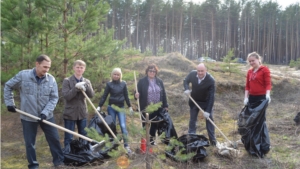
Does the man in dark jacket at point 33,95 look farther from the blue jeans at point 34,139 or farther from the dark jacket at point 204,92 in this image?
the dark jacket at point 204,92

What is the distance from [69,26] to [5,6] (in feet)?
3.72

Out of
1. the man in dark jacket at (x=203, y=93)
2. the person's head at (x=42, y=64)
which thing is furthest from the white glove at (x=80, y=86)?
the man in dark jacket at (x=203, y=93)

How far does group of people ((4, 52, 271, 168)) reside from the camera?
323cm

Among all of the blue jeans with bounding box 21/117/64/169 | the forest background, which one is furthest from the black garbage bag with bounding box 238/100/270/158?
the blue jeans with bounding box 21/117/64/169

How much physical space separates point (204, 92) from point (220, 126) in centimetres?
228

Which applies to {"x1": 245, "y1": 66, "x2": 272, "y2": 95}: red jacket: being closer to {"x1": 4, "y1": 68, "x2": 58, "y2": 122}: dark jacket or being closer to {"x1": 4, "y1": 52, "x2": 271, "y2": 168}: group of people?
{"x1": 4, "y1": 52, "x2": 271, "y2": 168}: group of people

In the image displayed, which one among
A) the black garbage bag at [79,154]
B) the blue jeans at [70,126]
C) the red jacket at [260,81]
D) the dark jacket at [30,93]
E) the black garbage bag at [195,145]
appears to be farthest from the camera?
the red jacket at [260,81]

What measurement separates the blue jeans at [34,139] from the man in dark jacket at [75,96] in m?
0.34

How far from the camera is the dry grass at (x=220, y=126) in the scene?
356cm

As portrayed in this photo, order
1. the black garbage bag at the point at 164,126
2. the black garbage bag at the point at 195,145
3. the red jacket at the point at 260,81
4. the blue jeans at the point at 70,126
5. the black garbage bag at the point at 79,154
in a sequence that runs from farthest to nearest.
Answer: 1. the black garbage bag at the point at 164,126
2. the red jacket at the point at 260,81
3. the blue jeans at the point at 70,126
4. the black garbage bag at the point at 195,145
5. the black garbage bag at the point at 79,154

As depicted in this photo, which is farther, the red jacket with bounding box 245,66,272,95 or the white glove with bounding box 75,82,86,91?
the red jacket with bounding box 245,66,272,95

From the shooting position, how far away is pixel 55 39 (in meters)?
5.27

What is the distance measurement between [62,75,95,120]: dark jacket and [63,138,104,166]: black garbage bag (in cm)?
41

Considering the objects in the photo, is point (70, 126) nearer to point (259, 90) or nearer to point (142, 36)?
point (259, 90)
